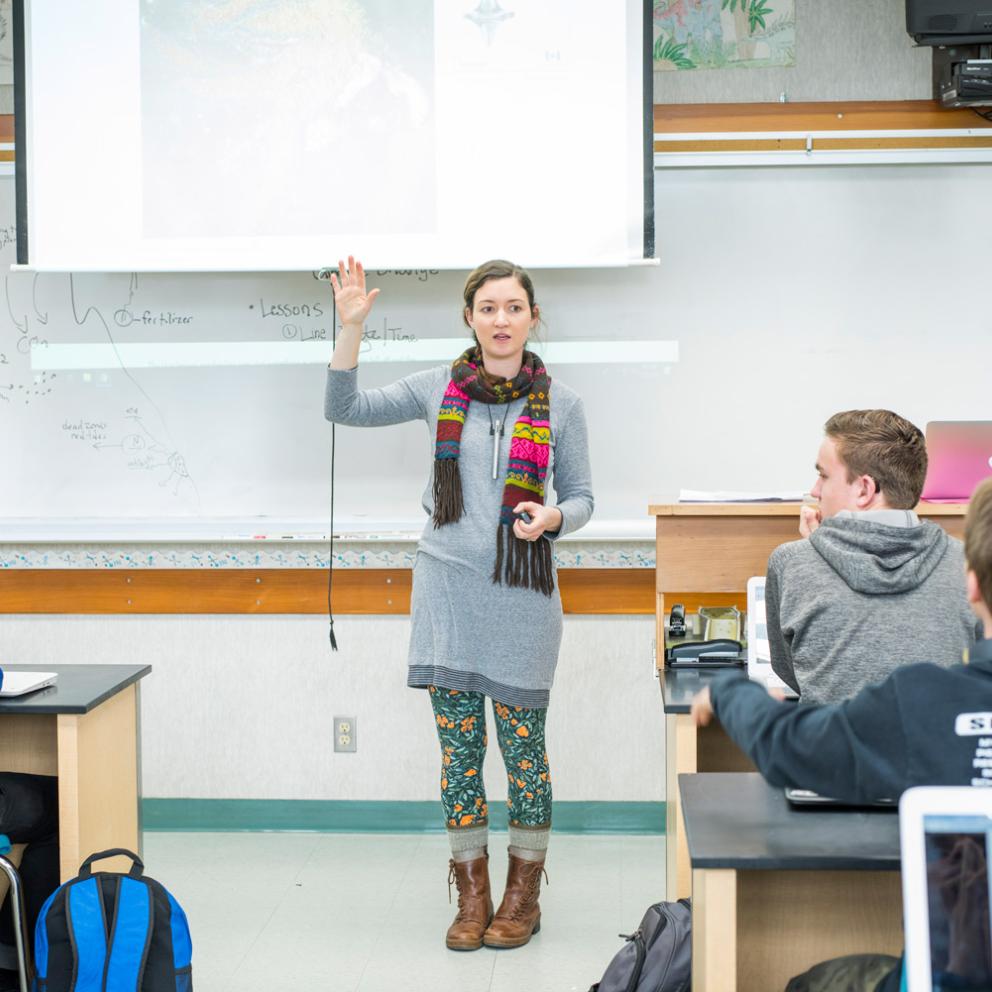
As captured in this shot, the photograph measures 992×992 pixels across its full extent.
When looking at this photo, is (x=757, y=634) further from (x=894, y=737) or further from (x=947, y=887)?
(x=947, y=887)

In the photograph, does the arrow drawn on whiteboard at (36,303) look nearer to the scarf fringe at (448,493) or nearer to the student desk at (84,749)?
the student desk at (84,749)

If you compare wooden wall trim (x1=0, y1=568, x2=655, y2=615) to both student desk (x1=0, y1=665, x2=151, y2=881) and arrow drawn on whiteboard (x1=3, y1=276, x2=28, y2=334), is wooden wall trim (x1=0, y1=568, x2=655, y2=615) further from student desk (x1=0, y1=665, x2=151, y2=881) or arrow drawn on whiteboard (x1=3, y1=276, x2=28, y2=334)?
student desk (x1=0, y1=665, x2=151, y2=881)

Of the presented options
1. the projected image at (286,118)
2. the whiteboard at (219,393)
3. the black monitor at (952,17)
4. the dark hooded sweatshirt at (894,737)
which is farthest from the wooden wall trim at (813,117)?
the dark hooded sweatshirt at (894,737)

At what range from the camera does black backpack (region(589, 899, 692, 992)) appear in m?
1.94

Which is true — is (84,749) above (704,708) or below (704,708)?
below

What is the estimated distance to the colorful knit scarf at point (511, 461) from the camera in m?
2.70

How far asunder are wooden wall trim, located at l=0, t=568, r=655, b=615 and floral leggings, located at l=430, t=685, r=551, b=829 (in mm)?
857

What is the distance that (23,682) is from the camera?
8.00ft

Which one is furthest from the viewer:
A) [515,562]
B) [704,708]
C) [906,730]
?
[515,562]

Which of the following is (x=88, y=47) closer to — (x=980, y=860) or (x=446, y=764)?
(x=446, y=764)

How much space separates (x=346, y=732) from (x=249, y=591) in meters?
0.51

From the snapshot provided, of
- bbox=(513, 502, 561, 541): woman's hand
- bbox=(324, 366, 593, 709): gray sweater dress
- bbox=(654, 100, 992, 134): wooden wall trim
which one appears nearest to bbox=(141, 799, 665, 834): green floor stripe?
bbox=(324, 366, 593, 709): gray sweater dress

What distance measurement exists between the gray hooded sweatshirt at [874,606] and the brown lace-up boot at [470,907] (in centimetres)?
121

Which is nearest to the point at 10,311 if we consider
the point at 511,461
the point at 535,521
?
the point at 511,461
